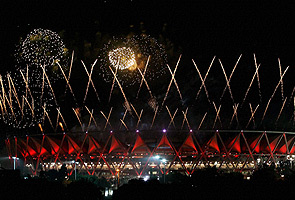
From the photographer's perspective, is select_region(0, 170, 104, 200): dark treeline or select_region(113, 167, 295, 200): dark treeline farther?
select_region(113, 167, 295, 200): dark treeline

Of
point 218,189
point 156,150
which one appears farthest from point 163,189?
point 156,150

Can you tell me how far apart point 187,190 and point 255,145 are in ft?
119

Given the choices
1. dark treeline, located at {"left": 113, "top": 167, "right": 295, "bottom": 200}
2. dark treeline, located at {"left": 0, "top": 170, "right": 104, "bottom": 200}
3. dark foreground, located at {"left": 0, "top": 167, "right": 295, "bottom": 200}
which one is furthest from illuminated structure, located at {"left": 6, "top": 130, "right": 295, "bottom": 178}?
dark treeline, located at {"left": 0, "top": 170, "right": 104, "bottom": 200}

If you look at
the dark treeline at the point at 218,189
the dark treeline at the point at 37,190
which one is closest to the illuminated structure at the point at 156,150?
the dark treeline at the point at 218,189

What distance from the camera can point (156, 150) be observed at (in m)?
83.4

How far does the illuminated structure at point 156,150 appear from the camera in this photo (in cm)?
8231

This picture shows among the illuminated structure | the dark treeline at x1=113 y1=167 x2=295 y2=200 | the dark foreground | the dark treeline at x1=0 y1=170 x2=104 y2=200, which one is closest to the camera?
the dark treeline at x1=0 y1=170 x2=104 y2=200

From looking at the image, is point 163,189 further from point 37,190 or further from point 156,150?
point 156,150

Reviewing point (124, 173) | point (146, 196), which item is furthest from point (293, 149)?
point (146, 196)

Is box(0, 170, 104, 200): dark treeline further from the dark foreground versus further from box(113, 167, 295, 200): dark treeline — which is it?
box(113, 167, 295, 200): dark treeline

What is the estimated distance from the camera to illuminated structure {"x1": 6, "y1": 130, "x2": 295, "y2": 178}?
82.3 meters

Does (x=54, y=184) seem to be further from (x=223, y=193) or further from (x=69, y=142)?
(x=69, y=142)

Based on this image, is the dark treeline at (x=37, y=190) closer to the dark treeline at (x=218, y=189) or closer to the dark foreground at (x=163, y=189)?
the dark foreground at (x=163, y=189)

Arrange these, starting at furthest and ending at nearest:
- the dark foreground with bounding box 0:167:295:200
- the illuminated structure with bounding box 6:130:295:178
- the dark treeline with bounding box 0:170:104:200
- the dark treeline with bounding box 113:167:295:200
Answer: the illuminated structure with bounding box 6:130:295:178, the dark treeline with bounding box 113:167:295:200, the dark foreground with bounding box 0:167:295:200, the dark treeline with bounding box 0:170:104:200
